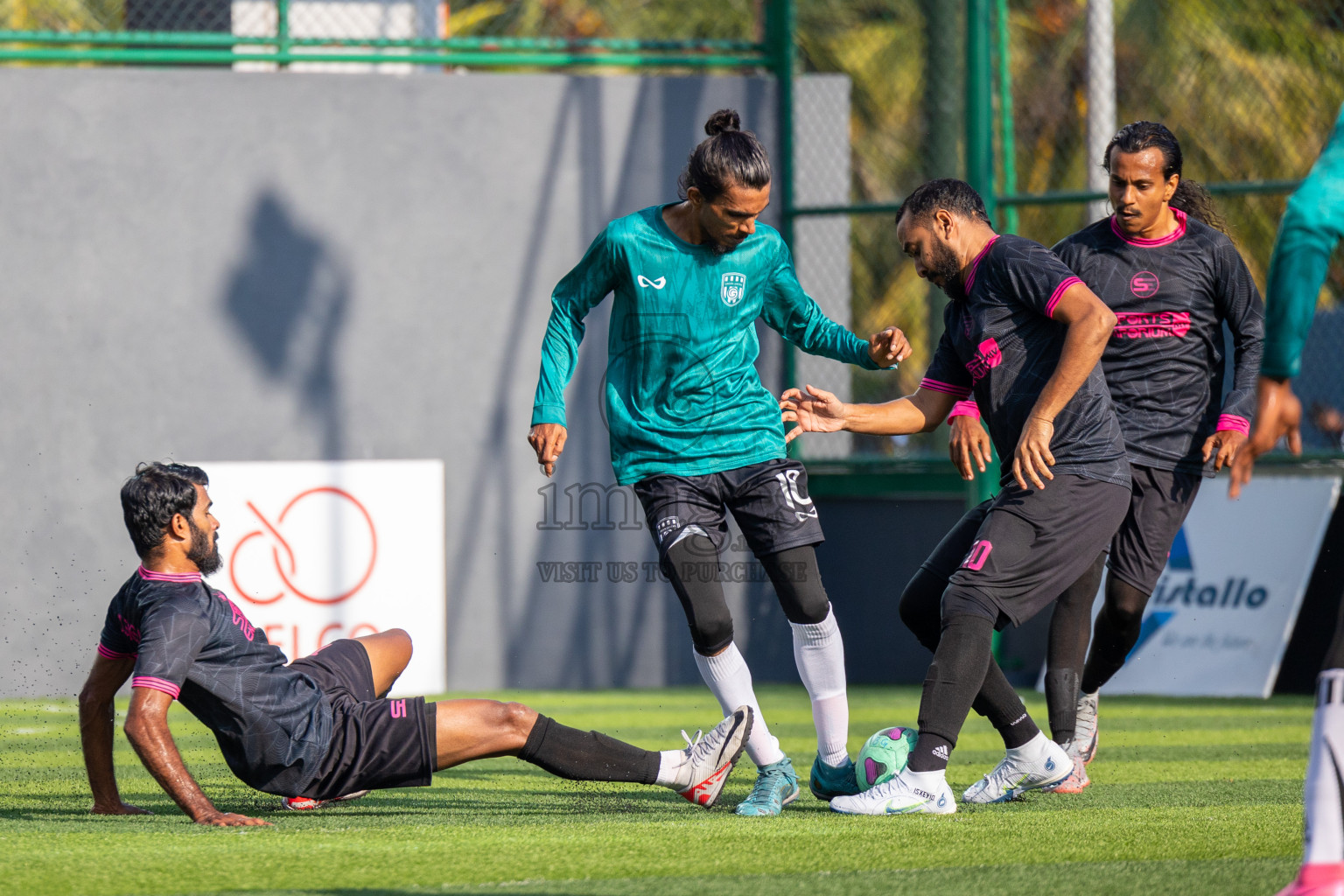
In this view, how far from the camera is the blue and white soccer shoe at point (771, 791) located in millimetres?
4828

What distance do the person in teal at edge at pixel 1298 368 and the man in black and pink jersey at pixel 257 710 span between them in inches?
83.4

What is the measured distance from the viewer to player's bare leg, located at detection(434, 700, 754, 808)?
4.55 metres

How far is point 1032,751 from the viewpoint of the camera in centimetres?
505

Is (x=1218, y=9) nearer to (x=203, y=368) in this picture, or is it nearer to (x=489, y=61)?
(x=489, y=61)

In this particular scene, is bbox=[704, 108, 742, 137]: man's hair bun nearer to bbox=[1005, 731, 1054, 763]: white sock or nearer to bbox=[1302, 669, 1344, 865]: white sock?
bbox=[1005, 731, 1054, 763]: white sock

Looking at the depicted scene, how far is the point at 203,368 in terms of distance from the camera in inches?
380

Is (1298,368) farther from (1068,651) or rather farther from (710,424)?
(1068,651)

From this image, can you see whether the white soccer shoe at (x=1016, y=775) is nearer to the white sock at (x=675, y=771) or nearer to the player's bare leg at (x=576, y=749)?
the player's bare leg at (x=576, y=749)

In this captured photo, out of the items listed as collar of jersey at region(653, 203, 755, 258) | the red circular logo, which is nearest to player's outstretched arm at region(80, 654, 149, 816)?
collar of jersey at region(653, 203, 755, 258)

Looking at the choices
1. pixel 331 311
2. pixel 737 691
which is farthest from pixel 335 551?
pixel 737 691

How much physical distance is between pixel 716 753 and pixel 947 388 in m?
1.41

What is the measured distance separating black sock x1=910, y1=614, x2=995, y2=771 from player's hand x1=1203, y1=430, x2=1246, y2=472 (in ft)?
4.66

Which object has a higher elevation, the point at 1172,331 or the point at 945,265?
the point at 945,265

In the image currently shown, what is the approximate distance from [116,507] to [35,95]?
2.49 meters
